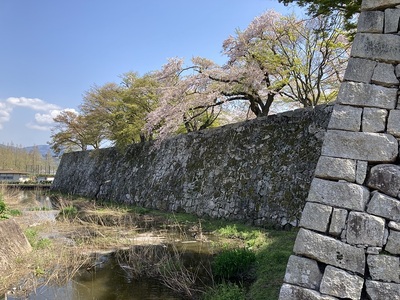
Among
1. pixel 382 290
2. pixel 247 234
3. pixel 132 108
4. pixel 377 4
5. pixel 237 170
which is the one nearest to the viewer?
pixel 382 290

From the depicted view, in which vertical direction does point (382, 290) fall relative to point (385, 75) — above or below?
below

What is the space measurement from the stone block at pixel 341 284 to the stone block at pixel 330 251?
6 cm

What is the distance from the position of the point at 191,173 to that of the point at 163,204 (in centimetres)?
209

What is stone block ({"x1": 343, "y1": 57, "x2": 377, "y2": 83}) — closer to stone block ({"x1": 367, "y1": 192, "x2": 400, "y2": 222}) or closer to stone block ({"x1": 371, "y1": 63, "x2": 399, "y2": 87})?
stone block ({"x1": 371, "y1": 63, "x2": 399, "y2": 87})

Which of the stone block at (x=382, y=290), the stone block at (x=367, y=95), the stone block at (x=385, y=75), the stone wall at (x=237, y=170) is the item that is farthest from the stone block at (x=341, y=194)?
the stone wall at (x=237, y=170)

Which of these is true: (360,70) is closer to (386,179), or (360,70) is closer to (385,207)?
(386,179)

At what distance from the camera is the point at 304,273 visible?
10.2 ft

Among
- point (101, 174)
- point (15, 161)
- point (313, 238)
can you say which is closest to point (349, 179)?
point (313, 238)

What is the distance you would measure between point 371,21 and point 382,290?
2.63 m

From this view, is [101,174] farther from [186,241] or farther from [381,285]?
[381,285]

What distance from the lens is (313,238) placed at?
10.2ft

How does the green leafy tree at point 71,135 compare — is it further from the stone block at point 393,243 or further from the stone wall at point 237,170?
the stone block at point 393,243

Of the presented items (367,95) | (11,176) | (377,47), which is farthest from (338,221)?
(11,176)

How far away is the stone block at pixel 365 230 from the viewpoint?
9.79ft
